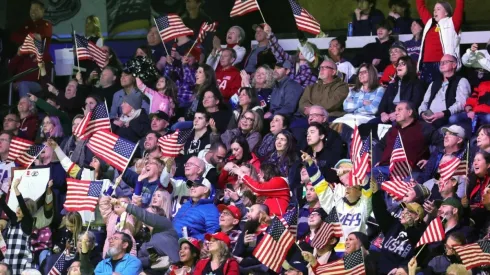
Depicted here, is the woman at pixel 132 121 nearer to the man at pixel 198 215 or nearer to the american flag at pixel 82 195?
the american flag at pixel 82 195

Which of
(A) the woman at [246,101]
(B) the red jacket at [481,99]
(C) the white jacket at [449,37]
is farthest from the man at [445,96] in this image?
(A) the woman at [246,101]

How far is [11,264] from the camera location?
59.3 ft

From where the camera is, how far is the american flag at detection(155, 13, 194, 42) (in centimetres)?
2053

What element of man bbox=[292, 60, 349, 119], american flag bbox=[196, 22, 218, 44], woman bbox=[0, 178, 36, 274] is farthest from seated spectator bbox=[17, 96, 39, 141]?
man bbox=[292, 60, 349, 119]

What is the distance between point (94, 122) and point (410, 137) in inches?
149

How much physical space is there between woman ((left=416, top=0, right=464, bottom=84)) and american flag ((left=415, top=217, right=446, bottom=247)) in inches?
143

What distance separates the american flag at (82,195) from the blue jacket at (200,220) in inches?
44.4

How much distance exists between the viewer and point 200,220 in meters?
16.5

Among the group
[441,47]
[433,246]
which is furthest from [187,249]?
[441,47]

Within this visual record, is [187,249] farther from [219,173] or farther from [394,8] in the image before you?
[394,8]

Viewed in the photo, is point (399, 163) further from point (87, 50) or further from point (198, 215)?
point (87, 50)

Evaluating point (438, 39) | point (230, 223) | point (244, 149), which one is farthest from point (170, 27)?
point (230, 223)

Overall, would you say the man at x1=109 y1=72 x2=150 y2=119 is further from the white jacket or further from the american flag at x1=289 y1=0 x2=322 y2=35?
the white jacket

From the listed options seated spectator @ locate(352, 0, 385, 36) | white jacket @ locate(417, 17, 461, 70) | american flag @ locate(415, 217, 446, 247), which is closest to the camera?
american flag @ locate(415, 217, 446, 247)
